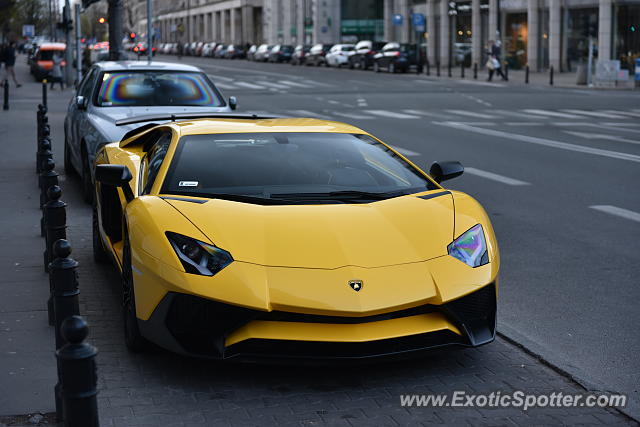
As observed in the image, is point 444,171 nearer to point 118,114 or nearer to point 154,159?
point 154,159

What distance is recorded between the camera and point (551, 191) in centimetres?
1253

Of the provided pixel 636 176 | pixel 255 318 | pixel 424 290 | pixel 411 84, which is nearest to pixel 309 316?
pixel 255 318

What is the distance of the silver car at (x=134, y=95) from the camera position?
12320mm

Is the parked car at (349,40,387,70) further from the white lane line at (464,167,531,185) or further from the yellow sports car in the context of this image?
the yellow sports car

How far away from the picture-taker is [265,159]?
6418 mm

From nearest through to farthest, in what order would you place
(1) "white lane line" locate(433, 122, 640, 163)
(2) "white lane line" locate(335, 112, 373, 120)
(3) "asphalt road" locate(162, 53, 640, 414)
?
(3) "asphalt road" locate(162, 53, 640, 414) → (1) "white lane line" locate(433, 122, 640, 163) → (2) "white lane line" locate(335, 112, 373, 120)

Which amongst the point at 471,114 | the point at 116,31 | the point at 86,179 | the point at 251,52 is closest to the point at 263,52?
the point at 251,52

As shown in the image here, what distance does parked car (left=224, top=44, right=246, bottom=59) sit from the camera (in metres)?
93.3

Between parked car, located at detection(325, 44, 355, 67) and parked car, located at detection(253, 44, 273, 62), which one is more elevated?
parked car, located at detection(253, 44, 273, 62)

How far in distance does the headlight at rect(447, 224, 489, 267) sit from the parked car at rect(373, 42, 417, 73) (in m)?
49.6

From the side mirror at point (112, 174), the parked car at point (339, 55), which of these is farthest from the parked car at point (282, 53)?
the side mirror at point (112, 174)

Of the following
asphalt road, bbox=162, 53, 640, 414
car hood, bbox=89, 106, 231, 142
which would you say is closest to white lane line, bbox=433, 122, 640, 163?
asphalt road, bbox=162, 53, 640, 414

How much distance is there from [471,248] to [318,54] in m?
64.6

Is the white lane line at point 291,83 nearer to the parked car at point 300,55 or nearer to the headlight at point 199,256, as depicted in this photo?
the parked car at point 300,55
